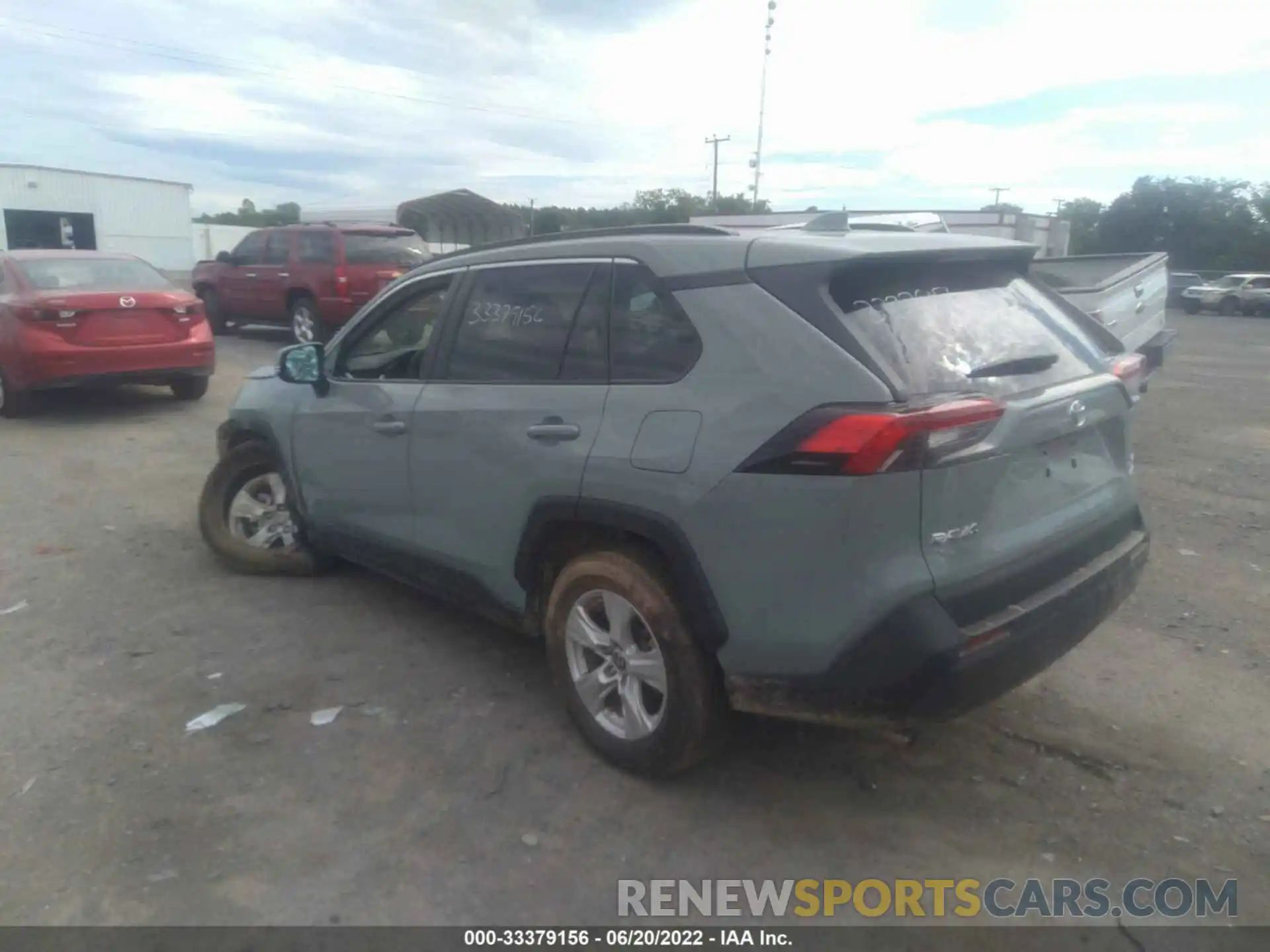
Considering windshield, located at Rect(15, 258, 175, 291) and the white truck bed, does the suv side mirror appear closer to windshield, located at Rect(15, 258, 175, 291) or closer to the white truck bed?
the white truck bed

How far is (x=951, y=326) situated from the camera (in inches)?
119

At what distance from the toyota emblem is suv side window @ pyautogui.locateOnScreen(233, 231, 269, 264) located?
13.6m

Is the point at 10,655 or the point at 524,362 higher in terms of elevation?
the point at 524,362

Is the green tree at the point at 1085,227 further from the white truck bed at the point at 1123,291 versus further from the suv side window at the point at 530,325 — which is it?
the suv side window at the point at 530,325

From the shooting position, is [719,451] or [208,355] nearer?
[719,451]

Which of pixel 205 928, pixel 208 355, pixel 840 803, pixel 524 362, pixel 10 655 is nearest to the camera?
pixel 205 928

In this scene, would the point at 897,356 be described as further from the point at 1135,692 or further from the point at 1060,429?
the point at 1135,692

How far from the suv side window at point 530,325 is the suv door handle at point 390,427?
37 centimetres

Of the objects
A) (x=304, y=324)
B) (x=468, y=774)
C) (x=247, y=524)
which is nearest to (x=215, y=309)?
(x=304, y=324)

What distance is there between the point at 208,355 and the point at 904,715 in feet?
28.7

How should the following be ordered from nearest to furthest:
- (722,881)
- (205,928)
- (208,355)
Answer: (205,928), (722,881), (208,355)

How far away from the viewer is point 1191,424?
985 centimetres

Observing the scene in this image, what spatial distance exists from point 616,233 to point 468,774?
79.5 inches

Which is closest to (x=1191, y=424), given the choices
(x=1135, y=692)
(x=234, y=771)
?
(x=1135, y=692)
